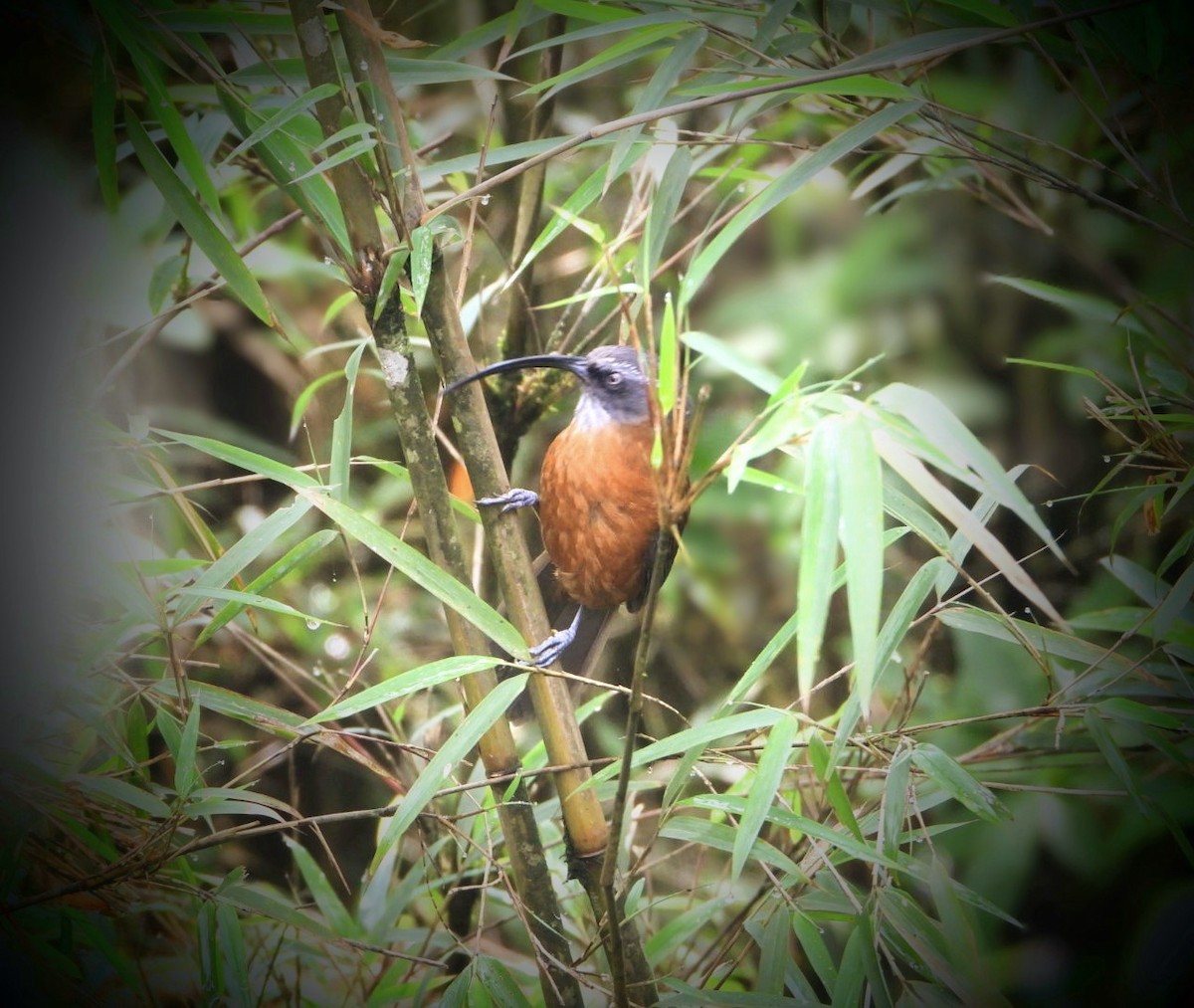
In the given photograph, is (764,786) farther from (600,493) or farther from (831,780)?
(600,493)

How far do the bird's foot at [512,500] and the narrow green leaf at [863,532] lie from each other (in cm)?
44

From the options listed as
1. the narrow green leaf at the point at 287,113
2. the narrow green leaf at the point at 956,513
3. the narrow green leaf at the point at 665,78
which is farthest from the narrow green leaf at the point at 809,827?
the narrow green leaf at the point at 287,113

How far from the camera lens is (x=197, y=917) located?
1.29 metres

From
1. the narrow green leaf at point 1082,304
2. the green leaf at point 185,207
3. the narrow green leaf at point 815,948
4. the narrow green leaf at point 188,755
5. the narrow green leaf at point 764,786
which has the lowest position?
the narrow green leaf at point 815,948

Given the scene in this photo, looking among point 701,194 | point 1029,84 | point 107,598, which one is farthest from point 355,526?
point 1029,84

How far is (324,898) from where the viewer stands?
4.76 feet

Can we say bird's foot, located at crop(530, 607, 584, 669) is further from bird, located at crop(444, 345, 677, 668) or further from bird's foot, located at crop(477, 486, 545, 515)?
bird's foot, located at crop(477, 486, 545, 515)

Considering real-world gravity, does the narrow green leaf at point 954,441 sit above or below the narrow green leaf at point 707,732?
above

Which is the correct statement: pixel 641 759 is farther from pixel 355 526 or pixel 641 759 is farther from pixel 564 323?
pixel 564 323

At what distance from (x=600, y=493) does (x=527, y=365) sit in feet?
0.63

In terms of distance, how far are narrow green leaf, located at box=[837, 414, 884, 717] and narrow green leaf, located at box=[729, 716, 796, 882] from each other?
0.20m

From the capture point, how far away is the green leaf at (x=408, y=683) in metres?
1.11

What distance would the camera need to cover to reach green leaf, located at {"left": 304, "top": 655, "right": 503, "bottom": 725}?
1.11m

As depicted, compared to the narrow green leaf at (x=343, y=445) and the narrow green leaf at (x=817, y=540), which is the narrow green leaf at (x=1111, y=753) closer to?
the narrow green leaf at (x=817, y=540)
